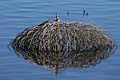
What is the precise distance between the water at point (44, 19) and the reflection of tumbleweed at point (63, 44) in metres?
0.50

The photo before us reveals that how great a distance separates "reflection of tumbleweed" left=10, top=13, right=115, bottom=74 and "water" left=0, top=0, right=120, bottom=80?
0.50 metres

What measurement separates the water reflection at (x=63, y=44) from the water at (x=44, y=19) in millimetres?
470

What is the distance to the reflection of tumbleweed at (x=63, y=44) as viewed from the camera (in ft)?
55.9

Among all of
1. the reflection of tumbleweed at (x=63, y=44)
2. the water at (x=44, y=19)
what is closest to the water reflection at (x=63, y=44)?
the reflection of tumbleweed at (x=63, y=44)

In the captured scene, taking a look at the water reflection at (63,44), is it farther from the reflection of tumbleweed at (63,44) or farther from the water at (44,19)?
the water at (44,19)

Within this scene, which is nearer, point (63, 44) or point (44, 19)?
point (63, 44)

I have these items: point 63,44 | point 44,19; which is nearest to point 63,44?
point 63,44

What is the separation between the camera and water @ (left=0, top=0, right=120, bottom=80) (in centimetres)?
1527

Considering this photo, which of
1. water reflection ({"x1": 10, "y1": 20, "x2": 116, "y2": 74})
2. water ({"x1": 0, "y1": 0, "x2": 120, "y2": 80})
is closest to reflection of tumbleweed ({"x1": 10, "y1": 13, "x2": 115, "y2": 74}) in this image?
water reflection ({"x1": 10, "y1": 20, "x2": 116, "y2": 74})

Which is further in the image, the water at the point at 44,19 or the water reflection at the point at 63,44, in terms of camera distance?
the water reflection at the point at 63,44

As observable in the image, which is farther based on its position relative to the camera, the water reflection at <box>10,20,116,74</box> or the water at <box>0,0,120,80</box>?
the water reflection at <box>10,20,116,74</box>

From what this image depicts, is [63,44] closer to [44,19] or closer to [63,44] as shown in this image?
[63,44]

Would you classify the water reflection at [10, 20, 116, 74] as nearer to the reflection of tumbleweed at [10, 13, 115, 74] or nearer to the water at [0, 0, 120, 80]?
the reflection of tumbleweed at [10, 13, 115, 74]

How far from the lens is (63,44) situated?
17250mm
